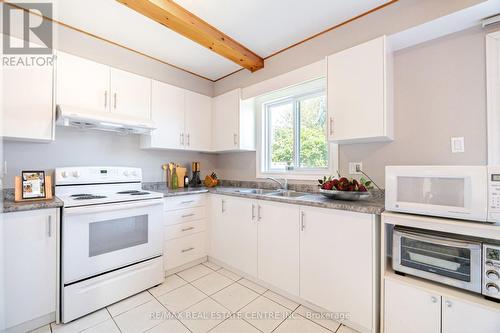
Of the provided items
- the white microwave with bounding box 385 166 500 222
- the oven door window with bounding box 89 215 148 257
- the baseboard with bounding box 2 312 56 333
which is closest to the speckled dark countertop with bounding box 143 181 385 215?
the white microwave with bounding box 385 166 500 222

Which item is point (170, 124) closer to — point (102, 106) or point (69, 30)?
point (102, 106)

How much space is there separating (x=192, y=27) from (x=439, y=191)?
85.4 inches

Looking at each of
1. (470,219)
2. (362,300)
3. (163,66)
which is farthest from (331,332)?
(163,66)

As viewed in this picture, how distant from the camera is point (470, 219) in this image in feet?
3.67

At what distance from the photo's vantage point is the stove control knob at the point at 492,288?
1.06m

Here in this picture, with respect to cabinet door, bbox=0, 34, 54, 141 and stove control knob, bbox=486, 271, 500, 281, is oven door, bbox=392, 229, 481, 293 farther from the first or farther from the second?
cabinet door, bbox=0, 34, 54, 141

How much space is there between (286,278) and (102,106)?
2.32 meters

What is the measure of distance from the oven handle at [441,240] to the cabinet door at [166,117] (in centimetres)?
235

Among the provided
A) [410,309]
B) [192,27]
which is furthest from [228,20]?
[410,309]

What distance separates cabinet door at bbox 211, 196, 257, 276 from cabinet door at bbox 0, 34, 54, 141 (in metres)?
1.64

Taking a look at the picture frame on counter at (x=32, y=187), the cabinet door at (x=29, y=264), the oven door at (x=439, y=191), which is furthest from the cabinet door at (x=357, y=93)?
the picture frame on counter at (x=32, y=187)

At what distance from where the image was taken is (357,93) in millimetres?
1690

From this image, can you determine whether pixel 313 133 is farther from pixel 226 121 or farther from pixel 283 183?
pixel 226 121

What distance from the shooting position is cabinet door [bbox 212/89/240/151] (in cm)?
271
